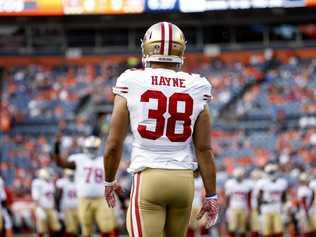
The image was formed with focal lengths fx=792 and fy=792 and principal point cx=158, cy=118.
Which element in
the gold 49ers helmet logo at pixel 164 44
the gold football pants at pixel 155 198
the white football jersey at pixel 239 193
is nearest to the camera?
the gold football pants at pixel 155 198

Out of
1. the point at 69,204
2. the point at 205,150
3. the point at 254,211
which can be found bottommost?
the point at 254,211

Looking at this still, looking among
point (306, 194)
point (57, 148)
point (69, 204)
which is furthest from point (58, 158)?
point (306, 194)

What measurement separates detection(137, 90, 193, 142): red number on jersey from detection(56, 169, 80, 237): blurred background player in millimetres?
8119

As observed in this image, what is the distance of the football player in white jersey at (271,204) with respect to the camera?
42.9 ft

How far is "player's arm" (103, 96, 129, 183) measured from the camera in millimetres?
4301

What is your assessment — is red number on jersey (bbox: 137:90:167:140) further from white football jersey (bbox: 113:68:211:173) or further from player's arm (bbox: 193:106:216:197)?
player's arm (bbox: 193:106:216:197)

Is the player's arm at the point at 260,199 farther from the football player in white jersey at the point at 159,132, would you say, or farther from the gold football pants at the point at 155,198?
the gold football pants at the point at 155,198

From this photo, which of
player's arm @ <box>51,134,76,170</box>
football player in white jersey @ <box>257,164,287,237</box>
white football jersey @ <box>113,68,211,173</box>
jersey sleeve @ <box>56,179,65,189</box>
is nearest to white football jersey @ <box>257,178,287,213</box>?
football player in white jersey @ <box>257,164,287,237</box>

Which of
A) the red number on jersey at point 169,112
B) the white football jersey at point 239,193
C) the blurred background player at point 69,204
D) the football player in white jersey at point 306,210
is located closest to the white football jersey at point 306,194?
the football player in white jersey at point 306,210

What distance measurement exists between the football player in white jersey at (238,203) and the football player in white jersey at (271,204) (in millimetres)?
1169

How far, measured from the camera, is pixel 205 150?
4.46 meters

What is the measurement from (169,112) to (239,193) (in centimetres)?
1034

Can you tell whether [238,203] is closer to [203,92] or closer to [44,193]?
[44,193]

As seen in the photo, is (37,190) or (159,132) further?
(37,190)
